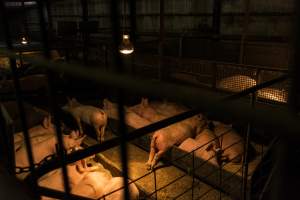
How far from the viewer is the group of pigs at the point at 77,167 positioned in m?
3.60

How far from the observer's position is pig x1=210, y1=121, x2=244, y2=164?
4.26 meters

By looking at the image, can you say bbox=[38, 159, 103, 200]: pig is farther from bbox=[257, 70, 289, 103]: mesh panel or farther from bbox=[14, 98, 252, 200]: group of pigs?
bbox=[257, 70, 289, 103]: mesh panel

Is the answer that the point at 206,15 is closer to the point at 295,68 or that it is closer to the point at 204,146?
the point at 204,146

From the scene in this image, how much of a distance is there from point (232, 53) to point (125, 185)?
757 centimetres

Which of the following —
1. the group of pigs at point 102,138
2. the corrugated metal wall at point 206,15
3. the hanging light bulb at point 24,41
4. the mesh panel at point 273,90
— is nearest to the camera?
the group of pigs at point 102,138

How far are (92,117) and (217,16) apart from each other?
5.84 meters

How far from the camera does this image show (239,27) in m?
9.34

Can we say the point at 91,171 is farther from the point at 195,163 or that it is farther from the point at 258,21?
the point at 258,21

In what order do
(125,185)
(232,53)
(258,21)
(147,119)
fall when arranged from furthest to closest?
(258,21) < (232,53) < (147,119) < (125,185)

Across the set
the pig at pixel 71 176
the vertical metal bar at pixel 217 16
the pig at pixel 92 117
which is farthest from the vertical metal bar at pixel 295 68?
the vertical metal bar at pixel 217 16

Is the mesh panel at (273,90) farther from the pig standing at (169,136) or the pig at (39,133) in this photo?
the pig at (39,133)

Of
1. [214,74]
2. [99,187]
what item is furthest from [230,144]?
[99,187]

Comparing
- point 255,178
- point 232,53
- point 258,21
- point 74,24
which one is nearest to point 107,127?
point 255,178

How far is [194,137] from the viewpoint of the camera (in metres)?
5.04
